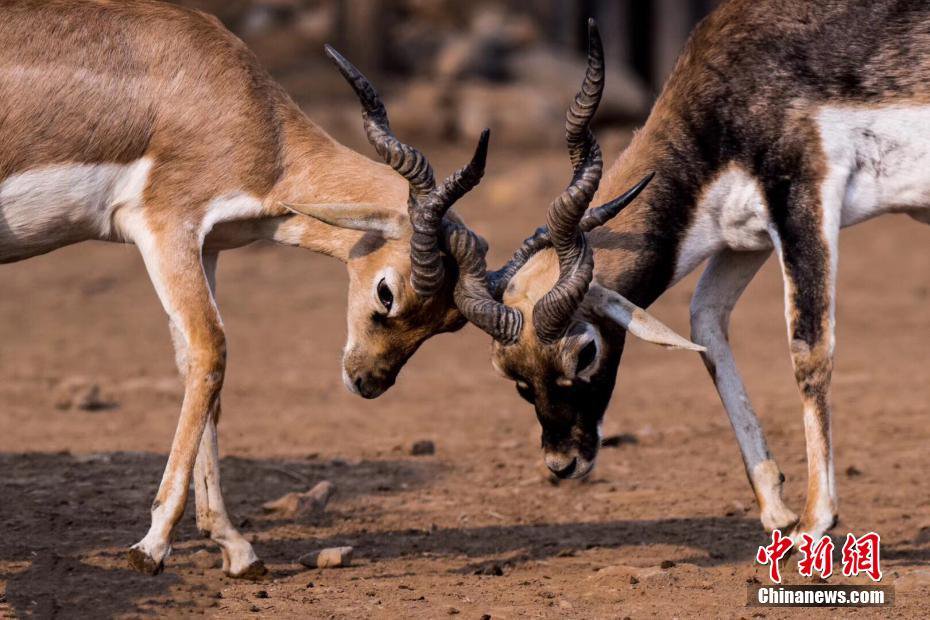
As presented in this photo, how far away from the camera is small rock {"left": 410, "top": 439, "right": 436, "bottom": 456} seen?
10.0 meters

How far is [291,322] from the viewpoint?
14.6m

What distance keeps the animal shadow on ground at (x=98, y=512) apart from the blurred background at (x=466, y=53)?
12.9 m

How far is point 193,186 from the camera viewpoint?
7379 mm

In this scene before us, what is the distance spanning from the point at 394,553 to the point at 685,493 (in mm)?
2101

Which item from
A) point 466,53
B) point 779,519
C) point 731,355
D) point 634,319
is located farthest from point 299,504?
point 466,53

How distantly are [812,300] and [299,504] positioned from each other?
3.23m

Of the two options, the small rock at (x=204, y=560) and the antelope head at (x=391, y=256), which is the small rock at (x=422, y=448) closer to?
the antelope head at (x=391, y=256)

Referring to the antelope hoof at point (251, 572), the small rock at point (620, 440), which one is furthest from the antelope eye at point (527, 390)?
the small rock at point (620, 440)

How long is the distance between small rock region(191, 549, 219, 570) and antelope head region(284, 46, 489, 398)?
1138 millimetres

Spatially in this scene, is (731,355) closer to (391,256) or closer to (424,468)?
(391,256)

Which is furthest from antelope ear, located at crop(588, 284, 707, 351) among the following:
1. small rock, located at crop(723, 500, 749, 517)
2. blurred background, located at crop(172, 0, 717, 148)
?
blurred background, located at crop(172, 0, 717, 148)

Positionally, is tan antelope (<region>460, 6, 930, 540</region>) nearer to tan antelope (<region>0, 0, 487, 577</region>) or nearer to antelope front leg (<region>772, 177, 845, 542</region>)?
antelope front leg (<region>772, 177, 845, 542</region>)

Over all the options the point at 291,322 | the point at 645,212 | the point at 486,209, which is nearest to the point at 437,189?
the point at 645,212

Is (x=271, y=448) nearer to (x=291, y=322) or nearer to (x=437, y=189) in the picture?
(x=437, y=189)
